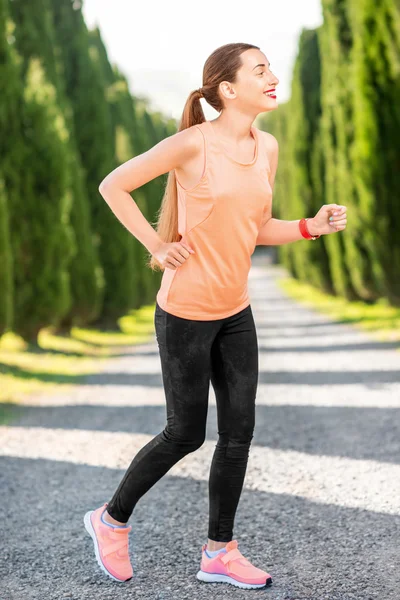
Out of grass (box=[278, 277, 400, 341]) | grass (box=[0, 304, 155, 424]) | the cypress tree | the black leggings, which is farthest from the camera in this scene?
the cypress tree

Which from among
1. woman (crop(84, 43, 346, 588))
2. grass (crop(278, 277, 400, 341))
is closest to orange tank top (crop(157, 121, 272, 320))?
woman (crop(84, 43, 346, 588))

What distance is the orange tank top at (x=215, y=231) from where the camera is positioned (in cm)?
307

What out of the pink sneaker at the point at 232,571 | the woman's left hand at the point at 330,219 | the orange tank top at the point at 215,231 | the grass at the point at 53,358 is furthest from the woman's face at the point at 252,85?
the grass at the point at 53,358

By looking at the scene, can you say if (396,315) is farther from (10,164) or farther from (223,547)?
(223,547)

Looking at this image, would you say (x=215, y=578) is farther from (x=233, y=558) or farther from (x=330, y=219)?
(x=330, y=219)

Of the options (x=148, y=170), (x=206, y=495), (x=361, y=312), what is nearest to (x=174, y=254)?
(x=148, y=170)

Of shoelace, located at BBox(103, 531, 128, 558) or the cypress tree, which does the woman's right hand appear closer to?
shoelace, located at BBox(103, 531, 128, 558)

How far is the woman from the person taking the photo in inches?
121

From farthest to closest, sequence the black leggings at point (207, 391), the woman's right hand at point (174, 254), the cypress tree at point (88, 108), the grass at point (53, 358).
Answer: the cypress tree at point (88, 108) < the grass at point (53, 358) < the black leggings at point (207, 391) < the woman's right hand at point (174, 254)

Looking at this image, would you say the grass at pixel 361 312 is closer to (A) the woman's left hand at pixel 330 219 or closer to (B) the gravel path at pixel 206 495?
(B) the gravel path at pixel 206 495

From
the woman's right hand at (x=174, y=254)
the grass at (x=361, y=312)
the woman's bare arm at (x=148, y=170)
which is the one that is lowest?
the grass at (x=361, y=312)

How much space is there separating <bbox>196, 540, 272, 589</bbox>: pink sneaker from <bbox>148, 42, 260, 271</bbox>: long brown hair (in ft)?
3.68

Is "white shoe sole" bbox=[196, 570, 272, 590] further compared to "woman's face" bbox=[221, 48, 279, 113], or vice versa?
"white shoe sole" bbox=[196, 570, 272, 590]

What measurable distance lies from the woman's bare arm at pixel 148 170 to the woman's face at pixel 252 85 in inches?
8.0
